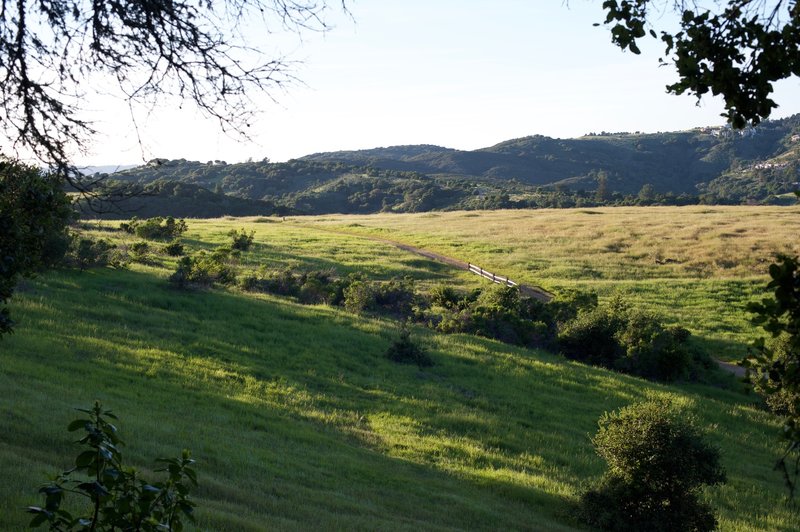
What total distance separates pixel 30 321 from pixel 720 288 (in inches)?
1623

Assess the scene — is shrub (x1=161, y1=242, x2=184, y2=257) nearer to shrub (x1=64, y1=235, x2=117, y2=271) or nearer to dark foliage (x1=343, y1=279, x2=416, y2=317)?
shrub (x1=64, y1=235, x2=117, y2=271)

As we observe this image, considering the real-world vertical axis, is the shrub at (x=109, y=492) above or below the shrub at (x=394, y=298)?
above

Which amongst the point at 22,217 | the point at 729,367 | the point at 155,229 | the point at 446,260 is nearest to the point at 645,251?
the point at 446,260

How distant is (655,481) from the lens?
588 inches

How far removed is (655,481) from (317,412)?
809cm

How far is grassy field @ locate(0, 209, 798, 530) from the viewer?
38.1 ft

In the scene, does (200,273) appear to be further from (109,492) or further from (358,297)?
(109,492)

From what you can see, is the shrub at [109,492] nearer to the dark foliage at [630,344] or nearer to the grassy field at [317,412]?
the grassy field at [317,412]

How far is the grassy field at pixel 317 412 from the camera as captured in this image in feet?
38.1

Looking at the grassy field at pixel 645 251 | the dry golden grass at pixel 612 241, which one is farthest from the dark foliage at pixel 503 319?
the dry golden grass at pixel 612 241

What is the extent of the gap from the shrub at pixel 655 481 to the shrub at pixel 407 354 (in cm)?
1075

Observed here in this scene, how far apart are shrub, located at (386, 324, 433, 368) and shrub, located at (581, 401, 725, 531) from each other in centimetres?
1075

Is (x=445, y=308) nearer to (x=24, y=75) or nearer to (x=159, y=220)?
(x=159, y=220)

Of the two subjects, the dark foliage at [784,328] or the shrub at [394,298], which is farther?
the shrub at [394,298]
